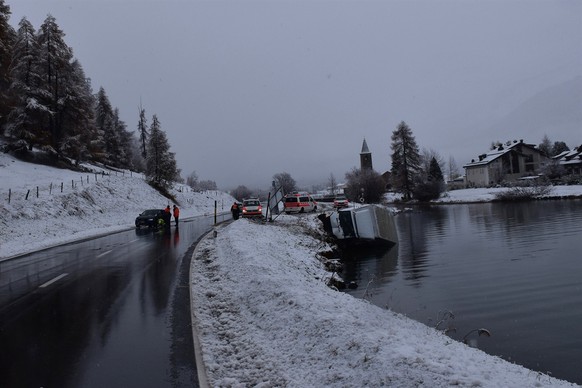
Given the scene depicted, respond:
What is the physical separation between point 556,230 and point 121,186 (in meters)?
42.6

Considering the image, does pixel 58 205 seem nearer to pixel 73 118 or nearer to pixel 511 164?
pixel 73 118

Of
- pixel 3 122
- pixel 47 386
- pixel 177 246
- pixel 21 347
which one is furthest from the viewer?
pixel 3 122

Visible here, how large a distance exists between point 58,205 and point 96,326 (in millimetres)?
29855

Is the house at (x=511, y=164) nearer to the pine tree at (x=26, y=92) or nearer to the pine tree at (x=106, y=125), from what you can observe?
the pine tree at (x=106, y=125)

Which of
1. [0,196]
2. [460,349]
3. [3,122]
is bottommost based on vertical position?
[460,349]

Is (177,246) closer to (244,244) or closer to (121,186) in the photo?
(244,244)

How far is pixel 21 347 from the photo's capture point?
623 cm

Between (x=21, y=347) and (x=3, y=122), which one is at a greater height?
(x=3, y=122)

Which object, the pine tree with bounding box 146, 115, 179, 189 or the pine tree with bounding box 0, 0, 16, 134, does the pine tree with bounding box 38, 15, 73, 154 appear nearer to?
the pine tree with bounding box 0, 0, 16, 134

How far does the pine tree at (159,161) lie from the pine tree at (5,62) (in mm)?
18926

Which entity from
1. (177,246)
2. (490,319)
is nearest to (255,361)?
(490,319)

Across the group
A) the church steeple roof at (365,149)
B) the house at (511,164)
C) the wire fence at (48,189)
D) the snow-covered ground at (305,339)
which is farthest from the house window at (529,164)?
the snow-covered ground at (305,339)

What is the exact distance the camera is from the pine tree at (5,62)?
4140cm

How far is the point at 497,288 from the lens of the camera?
14266mm
